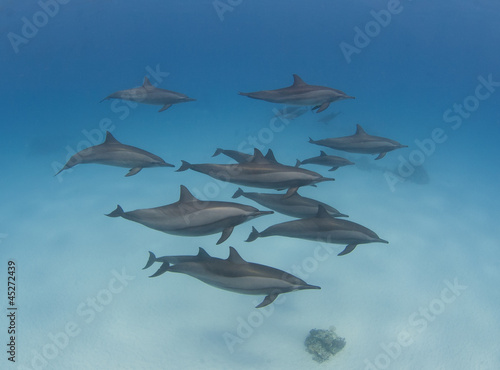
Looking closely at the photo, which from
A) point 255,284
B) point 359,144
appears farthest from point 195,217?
point 359,144

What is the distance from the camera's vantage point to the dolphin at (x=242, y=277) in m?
4.38

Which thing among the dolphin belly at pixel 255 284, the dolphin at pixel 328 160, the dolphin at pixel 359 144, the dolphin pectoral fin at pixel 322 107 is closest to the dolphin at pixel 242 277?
the dolphin belly at pixel 255 284

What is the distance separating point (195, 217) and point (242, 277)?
1034 millimetres

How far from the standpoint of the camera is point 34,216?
12820 millimetres

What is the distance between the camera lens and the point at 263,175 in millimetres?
5125

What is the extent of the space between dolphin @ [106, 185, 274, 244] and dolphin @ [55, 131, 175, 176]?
5.86 ft

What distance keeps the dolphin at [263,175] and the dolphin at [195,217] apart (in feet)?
2.17

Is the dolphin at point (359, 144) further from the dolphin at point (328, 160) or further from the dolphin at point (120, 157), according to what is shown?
the dolphin at point (120, 157)

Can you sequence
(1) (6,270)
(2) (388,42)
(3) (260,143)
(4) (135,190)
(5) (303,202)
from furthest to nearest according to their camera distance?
(2) (388,42), (3) (260,143), (4) (135,190), (1) (6,270), (5) (303,202)

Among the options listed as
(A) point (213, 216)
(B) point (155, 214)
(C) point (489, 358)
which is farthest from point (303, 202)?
(C) point (489, 358)

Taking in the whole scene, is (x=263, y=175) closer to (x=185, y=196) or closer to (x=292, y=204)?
(x=292, y=204)

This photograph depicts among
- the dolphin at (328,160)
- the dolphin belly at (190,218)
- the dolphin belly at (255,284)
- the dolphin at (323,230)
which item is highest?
the dolphin at (328,160)

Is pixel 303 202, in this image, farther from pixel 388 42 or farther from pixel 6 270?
pixel 388 42

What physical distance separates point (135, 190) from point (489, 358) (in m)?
13.3
